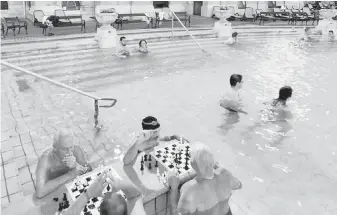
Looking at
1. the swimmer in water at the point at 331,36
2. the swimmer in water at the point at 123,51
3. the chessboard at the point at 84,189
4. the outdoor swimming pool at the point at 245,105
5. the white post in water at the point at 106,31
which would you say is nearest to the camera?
the chessboard at the point at 84,189

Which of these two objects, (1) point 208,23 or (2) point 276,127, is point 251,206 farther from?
(1) point 208,23

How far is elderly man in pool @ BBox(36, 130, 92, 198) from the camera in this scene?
3.44 m

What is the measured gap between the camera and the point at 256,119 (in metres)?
6.46

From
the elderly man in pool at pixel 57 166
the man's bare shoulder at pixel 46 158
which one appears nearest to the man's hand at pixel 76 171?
the elderly man in pool at pixel 57 166

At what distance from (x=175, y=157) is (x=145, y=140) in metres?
0.46

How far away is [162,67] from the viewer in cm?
1022

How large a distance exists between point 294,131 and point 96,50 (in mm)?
9206

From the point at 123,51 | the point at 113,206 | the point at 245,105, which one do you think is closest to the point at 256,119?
the point at 245,105

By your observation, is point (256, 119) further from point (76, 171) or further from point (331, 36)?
point (331, 36)

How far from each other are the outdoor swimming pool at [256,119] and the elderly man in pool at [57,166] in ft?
6.20

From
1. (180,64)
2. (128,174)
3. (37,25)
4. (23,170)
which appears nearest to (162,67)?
(180,64)

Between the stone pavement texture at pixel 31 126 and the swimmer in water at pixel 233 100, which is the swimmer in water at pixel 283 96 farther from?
the stone pavement texture at pixel 31 126

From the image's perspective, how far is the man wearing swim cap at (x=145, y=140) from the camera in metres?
3.55

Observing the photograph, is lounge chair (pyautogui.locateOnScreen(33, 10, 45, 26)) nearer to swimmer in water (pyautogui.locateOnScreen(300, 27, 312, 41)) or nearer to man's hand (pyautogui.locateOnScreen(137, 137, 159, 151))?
swimmer in water (pyautogui.locateOnScreen(300, 27, 312, 41))
